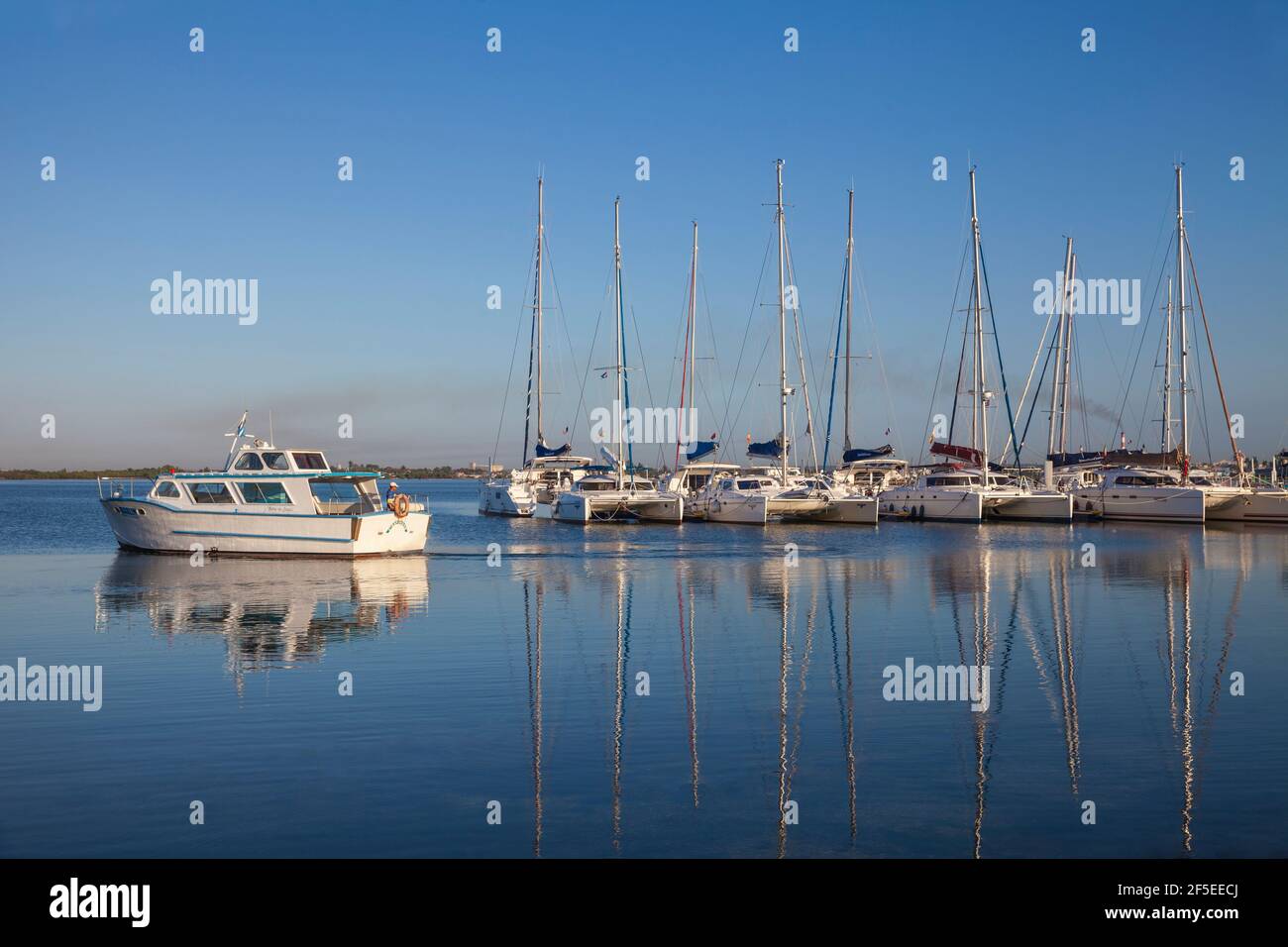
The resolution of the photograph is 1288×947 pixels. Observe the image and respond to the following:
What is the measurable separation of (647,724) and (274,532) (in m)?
26.1

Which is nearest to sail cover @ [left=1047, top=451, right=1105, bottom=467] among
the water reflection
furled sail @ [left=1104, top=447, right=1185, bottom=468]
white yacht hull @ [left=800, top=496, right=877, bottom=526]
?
furled sail @ [left=1104, top=447, right=1185, bottom=468]

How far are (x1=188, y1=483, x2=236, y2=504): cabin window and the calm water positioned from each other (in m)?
9.81

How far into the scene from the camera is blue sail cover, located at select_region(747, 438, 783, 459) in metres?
67.5

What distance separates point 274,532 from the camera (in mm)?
36250

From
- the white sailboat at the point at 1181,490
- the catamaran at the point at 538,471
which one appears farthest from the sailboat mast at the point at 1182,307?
the catamaran at the point at 538,471

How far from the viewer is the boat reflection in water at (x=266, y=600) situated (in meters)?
19.2

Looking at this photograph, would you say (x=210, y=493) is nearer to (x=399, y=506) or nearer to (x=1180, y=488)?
(x=399, y=506)

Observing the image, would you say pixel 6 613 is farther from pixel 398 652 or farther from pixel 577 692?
pixel 577 692

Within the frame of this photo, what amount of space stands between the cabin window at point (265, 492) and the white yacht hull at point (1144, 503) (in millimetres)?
42426

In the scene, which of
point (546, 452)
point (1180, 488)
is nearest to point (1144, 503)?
point (1180, 488)

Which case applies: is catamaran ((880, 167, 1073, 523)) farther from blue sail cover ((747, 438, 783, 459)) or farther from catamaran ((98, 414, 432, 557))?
catamaran ((98, 414, 432, 557))
